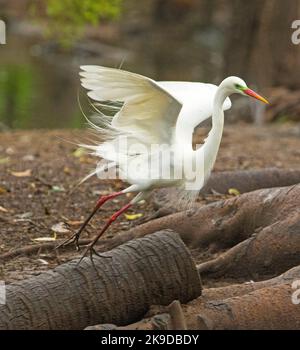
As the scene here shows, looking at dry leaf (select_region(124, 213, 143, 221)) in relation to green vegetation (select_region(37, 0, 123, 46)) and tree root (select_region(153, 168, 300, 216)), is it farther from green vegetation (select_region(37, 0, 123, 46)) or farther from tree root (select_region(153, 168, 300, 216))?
green vegetation (select_region(37, 0, 123, 46))

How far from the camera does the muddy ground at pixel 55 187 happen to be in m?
6.31

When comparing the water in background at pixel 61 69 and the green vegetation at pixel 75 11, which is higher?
the green vegetation at pixel 75 11

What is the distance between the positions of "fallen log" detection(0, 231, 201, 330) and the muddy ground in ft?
2.28

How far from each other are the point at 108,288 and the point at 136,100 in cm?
121

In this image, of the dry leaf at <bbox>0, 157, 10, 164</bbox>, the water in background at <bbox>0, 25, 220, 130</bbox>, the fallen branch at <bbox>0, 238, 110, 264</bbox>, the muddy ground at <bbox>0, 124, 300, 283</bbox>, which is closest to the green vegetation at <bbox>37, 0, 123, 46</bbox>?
the water in background at <bbox>0, 25, 220, 130</bbox>

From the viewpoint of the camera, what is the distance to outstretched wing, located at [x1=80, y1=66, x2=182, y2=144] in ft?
16.7

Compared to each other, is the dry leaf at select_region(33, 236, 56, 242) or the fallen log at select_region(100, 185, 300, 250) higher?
the fallen log at select_region(100, 185, 300, 250)

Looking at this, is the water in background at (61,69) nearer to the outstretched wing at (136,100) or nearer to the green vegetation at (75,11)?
the green vegetation at (75,11)

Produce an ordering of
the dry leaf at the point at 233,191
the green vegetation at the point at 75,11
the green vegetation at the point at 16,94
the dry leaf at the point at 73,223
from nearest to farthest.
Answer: the dry leaf at the point at 73,223 < the dry leaf at the point at 233,191 < the green vegetation at the point at 75,11 < the green vegetation at the point at 16,94

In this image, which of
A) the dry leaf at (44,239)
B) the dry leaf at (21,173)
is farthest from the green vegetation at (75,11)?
the dry leaf at (44,239)

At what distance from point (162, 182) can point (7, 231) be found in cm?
171

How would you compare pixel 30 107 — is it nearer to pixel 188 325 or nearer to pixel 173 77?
pixel 173 77

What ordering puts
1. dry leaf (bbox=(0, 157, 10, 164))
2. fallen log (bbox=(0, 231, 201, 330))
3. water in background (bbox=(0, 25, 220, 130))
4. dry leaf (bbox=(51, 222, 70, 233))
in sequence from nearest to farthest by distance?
fallen log (bbox=(0, 231, 201, 330)) < dry leaf (bbox=(51, 222, 70, 233)) < dry leaf (bbox=(0, 157, 10, 164)) < water in background (bbox=(0, 25, 220, 130))

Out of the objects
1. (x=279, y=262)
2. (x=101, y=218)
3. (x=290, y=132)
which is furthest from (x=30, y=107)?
(x=279, y=262)
